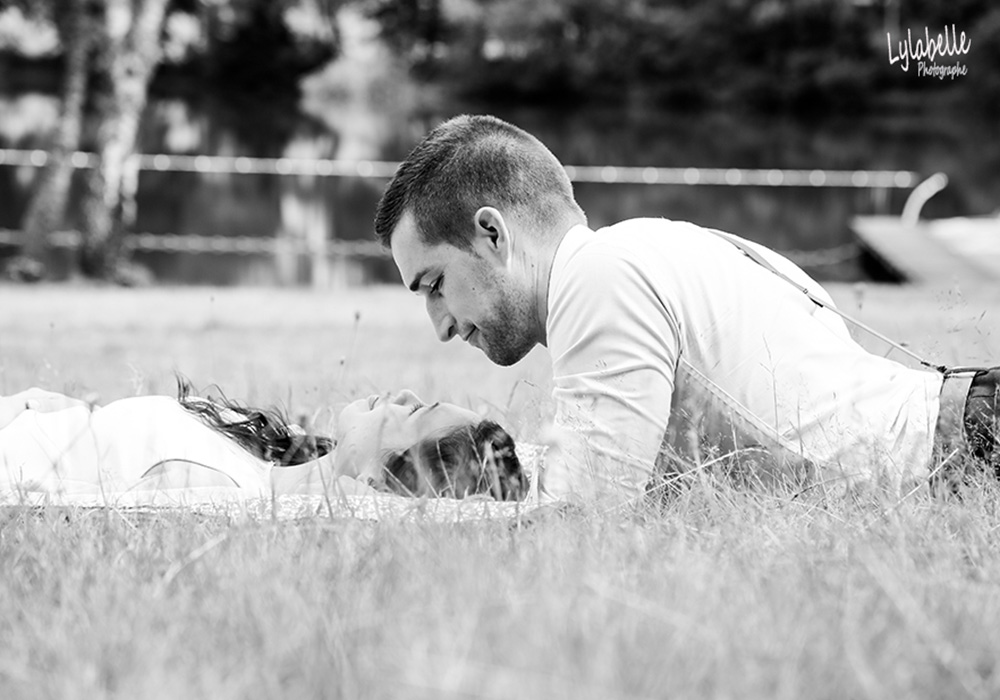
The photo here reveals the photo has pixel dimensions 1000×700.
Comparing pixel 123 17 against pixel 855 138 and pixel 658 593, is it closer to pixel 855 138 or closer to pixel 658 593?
pixel 658 593

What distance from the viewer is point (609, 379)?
2521 mm

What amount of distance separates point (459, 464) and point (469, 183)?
62 cm

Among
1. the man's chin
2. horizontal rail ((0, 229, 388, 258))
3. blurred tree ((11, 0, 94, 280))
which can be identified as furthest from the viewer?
horizontal rail ((0, 229, 388, 258))

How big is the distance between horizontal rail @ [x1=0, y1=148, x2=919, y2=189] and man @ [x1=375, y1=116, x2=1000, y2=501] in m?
18.1

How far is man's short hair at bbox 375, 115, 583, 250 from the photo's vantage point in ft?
9.16

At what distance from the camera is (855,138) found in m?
31.5

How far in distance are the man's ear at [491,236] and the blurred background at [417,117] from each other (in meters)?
10.0

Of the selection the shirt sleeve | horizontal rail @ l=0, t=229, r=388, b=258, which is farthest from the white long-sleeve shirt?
horizontal rail @ l=0, t=229, r=388, b=258

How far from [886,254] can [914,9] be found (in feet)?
67.6

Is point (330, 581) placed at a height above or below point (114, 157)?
below

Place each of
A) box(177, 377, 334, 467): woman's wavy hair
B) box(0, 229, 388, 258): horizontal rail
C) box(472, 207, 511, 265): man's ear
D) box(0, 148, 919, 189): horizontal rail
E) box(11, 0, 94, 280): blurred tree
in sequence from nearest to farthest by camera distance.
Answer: box(472, 207, 511, 265): man's ear → box(177, 377, 334, 467): woman's wavy hair → box(11, 0, 94, 280): blurred tree → box(0, 229, 388, 258): horizontal rail → box(0, 148, 919, 189): horizontal rail

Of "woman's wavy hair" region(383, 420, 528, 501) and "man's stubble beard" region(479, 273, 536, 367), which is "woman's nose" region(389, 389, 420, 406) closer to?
"woman's wavy hair" region(383, 420, 528, 501)

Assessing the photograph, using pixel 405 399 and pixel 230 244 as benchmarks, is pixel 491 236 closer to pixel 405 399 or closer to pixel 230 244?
pixel 405 399

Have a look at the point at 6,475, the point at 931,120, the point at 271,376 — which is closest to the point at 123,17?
the point at 271,376
